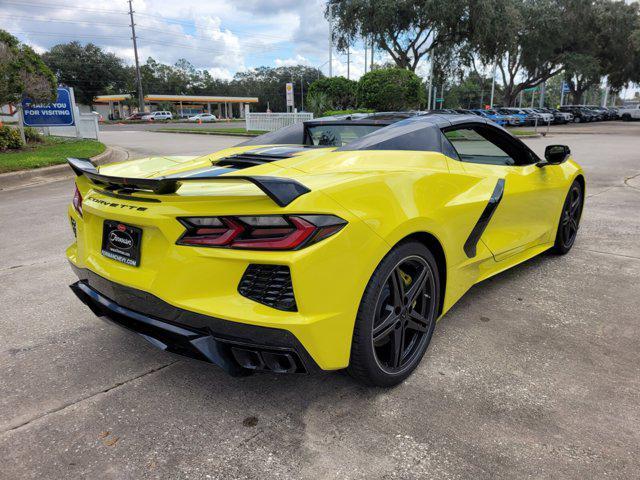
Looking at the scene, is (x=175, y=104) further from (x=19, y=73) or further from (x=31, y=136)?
(x=19, y=73)

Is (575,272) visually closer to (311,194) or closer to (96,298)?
(311,194)

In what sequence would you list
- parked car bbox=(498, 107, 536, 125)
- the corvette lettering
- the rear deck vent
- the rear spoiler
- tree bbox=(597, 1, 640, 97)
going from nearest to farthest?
the rear spoiler
the corvette lettering
the rear deck vent
parked car bbox=(498, 107, 536, 125)
tree bbox=(597, 1, 640, 97)

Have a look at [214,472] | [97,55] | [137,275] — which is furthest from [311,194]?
[97,55]

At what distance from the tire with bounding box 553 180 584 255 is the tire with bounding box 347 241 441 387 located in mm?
2377

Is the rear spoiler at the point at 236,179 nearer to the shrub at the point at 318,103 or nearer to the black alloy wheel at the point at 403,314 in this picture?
the black alloy wheel at the point at 403,314

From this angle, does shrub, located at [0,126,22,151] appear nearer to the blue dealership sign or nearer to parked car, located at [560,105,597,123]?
the blue dealership sign

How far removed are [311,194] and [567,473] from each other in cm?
154

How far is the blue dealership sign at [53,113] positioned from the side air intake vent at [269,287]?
630 inches

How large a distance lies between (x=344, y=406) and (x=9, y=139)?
14345 mm

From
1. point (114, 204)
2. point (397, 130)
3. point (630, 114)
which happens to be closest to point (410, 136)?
point (397, 130)

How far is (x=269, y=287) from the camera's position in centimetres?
197

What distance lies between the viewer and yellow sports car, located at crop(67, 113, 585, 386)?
196 centimetres

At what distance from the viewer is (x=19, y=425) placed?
7.45ft

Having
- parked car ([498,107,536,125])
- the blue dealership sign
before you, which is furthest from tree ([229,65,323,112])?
the blue dealership sign
